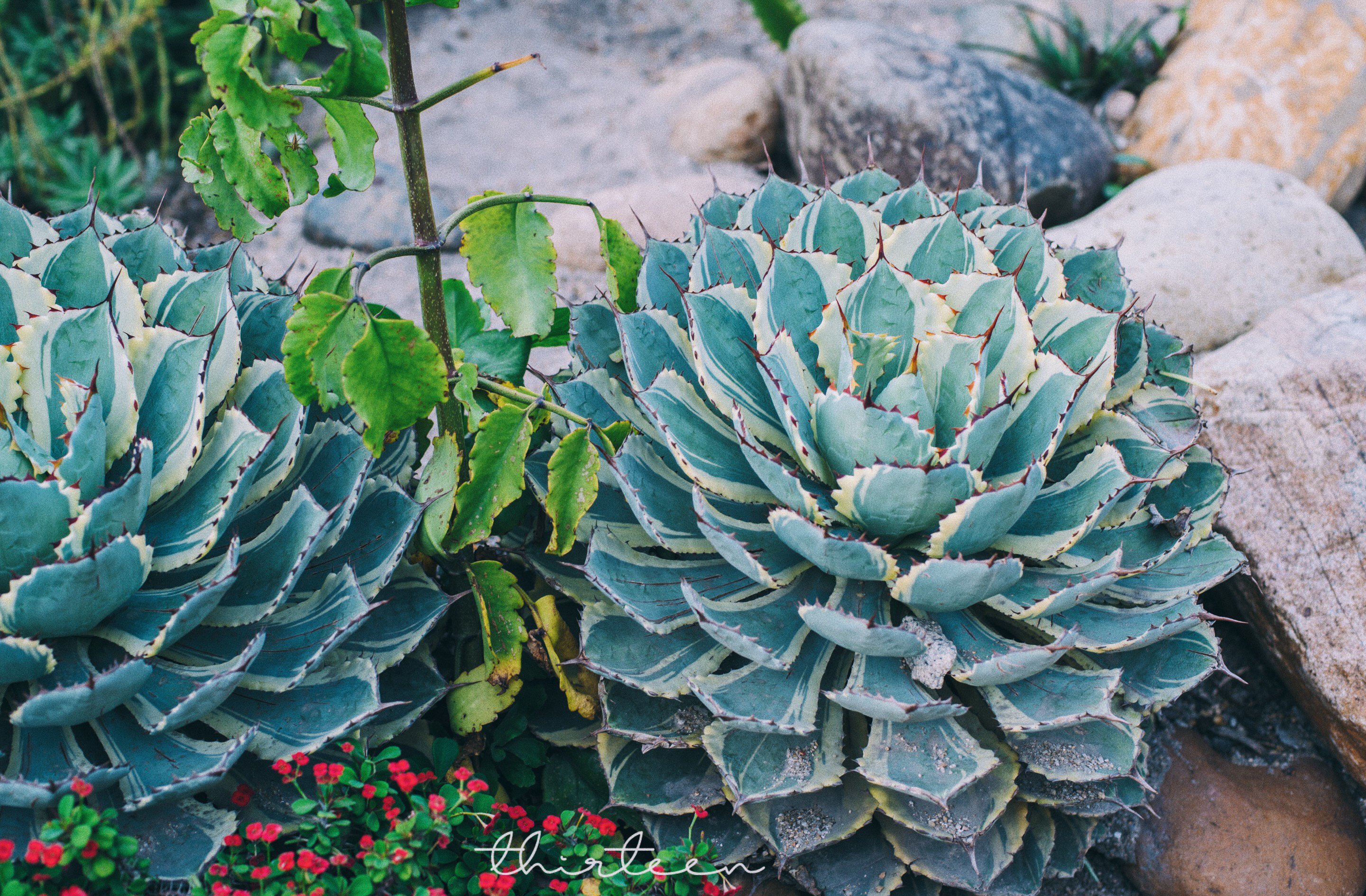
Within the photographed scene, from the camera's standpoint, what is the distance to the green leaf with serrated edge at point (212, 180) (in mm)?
1450

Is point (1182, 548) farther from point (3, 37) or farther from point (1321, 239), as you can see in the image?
point (3, 37)

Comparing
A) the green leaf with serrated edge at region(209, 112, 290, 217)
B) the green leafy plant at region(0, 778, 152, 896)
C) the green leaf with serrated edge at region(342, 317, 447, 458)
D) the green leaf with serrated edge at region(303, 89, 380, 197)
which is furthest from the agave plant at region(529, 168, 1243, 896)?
the green leafy plant at region(0, 778, 152, 896)

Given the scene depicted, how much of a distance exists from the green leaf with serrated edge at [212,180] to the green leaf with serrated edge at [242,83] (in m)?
0.14

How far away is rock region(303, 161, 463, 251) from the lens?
13.4 feet

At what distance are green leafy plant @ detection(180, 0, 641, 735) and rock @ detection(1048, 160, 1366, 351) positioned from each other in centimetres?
175

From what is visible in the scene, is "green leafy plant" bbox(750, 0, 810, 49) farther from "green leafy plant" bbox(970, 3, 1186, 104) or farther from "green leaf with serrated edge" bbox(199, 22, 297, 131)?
"green leaf with serrated edge" bbox(199, 22, 297, 131)

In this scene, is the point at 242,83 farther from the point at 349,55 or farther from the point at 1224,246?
the point at 1224,246

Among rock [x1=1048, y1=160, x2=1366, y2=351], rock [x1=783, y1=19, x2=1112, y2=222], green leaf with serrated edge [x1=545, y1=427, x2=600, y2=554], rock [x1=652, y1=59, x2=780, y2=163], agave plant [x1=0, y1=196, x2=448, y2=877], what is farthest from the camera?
rock [x1=652, y1=59, x2=780, y2=163]

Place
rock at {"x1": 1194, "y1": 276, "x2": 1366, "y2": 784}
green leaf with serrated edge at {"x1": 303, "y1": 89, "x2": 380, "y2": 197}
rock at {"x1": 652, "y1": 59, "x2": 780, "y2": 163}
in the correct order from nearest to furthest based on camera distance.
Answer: green leaf with serrated edge at {"x1": 303, "y1": 89, "x2": 380, "y2": 197} < rock at {"x1": 1194, "y1": 276, "x2": 1366, "y2": 784} < rock at {"x1": 652, "y1": 59, "x2": 780, "y2": 163}

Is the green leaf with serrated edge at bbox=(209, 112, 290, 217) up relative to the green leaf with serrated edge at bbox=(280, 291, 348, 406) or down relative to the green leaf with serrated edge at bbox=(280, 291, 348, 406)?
up

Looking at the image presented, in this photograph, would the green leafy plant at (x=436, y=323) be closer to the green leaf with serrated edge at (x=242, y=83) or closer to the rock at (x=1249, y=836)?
the green leaf with serrated edge at (x=242, y=83)

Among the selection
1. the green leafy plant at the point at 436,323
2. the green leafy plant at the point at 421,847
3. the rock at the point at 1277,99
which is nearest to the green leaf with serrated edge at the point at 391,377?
the green leafy plant at the point at 436,323

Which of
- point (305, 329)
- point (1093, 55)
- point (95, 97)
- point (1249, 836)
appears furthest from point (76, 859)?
point (1093, 55)

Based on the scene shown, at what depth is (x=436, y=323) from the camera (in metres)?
1.69
